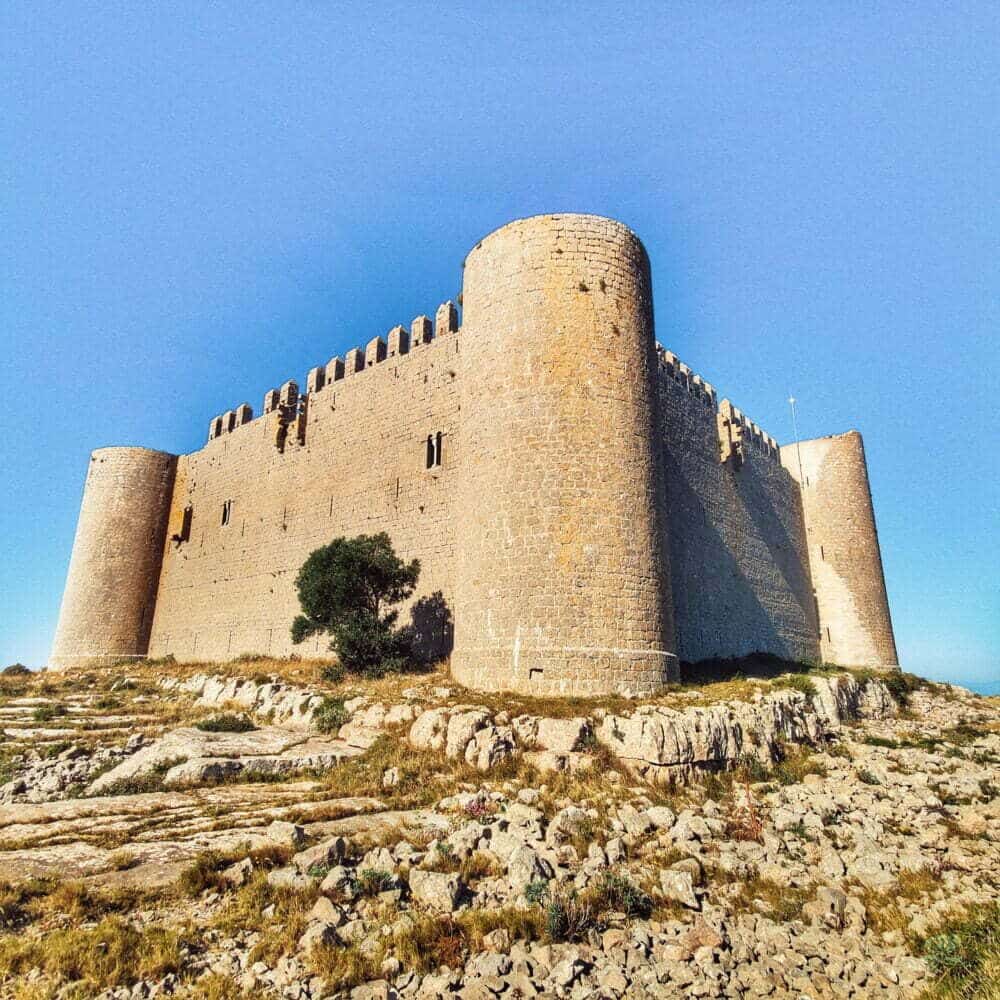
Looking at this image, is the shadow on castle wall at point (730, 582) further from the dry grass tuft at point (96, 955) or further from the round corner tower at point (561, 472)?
the dry grass tuft at point (96, 955)

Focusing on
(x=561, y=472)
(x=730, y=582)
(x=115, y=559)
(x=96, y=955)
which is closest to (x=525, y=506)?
(x=561, y=472)

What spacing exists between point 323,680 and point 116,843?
7.95 metres

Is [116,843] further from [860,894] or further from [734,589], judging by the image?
[734,589]

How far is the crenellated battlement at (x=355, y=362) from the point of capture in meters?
17.3

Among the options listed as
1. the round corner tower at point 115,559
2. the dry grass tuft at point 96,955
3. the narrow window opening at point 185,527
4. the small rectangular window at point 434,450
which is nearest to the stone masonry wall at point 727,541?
the small rectangular window at point 434,450

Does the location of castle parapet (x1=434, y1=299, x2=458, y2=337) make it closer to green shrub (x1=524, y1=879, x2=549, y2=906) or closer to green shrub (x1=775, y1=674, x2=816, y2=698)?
green shrub (x1=775, y1=674, x2=816, y2=698)

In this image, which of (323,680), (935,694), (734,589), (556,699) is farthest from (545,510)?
(935,694)

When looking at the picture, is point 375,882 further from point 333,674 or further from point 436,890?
point 333,674

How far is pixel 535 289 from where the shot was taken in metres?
12.2

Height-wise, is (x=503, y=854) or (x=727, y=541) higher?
(x=727, y=541)

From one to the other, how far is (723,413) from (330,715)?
15760 millimetres

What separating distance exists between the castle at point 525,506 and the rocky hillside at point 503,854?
194 cm

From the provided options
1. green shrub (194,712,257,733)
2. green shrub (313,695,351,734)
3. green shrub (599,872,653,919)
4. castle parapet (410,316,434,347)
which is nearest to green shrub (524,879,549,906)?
green shrub (599,872,653,919)

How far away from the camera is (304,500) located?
19.8 m
